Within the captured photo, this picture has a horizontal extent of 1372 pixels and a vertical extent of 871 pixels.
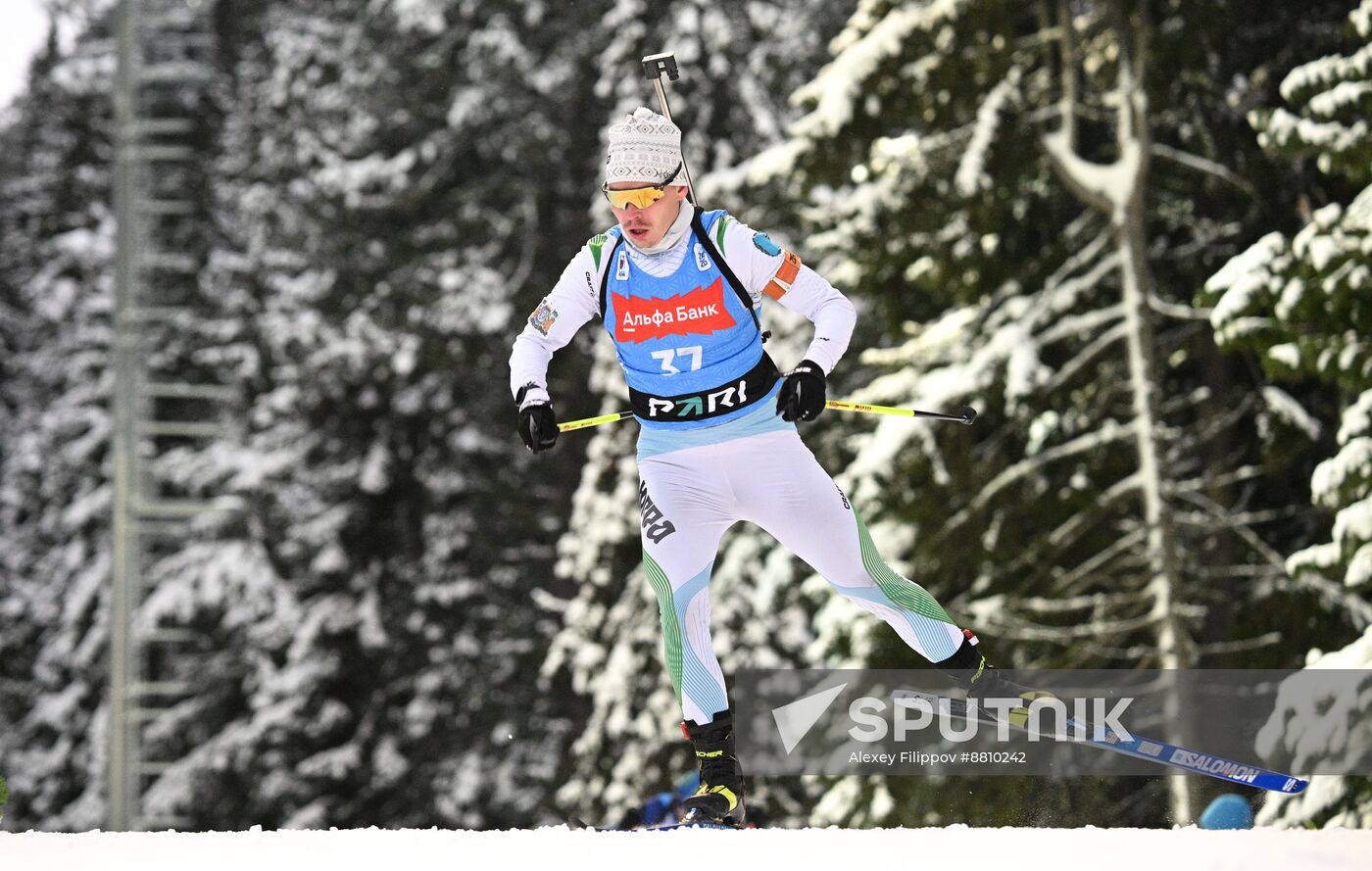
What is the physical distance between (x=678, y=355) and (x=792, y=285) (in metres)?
0.49

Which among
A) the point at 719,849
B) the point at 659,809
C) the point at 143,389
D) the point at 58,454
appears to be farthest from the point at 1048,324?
the point at 58,454

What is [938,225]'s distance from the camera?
1352cm

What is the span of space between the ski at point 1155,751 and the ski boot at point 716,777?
3.16 feet

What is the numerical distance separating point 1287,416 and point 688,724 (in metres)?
8.31

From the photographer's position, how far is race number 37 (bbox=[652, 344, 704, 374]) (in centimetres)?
600

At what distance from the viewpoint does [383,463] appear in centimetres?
2494

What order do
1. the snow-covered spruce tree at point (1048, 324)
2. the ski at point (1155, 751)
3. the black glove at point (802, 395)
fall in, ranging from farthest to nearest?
the snow-covered spruce tree at point (1048, 324) → the ski at point (1155, 751) → the black glove at point (802, 395)

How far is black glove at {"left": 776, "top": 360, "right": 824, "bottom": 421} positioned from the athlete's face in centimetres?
68

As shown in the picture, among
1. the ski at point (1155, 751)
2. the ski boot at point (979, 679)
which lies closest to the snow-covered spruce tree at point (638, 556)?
the ski at point (1155, 751)

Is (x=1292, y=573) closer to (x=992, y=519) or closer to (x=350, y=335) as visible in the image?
(x=992, y=519)

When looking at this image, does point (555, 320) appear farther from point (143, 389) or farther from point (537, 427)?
point (143, 389)

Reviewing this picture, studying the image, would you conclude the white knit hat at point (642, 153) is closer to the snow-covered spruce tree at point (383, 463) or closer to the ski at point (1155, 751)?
the ski at point (1155, 751)

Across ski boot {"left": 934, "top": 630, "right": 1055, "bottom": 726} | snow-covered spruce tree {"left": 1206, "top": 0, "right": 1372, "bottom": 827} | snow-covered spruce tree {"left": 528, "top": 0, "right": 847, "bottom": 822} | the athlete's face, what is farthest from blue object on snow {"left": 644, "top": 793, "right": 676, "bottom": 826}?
the athlete's face

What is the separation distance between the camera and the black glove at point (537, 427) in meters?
5.94
